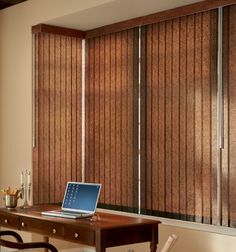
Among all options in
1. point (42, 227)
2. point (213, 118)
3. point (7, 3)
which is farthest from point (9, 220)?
point (7, 3)

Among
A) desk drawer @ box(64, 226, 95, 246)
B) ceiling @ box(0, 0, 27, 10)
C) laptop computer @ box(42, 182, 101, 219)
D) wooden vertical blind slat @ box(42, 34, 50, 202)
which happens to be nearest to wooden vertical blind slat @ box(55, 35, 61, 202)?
wooden vertical blind slat @ box(42, 34, 50, 202)

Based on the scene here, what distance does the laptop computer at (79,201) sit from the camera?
14.8 feet

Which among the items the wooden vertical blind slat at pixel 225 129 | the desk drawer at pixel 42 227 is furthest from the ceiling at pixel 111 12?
the desk drawer at pixel 42 227

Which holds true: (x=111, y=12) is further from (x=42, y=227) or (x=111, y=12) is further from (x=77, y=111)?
(x=42, y=227)

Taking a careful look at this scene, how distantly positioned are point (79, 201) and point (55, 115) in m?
1.52

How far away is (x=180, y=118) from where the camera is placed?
508cm

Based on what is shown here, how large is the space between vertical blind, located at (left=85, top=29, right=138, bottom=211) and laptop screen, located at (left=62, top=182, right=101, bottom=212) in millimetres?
921

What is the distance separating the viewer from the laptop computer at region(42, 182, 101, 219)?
178 inches

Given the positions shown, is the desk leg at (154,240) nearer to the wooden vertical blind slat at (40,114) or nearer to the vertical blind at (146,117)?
the vertical blind at (146,117)

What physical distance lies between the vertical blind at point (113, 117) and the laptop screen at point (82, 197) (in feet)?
3.02

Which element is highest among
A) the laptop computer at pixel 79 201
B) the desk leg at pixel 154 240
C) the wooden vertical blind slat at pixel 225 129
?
the wooden vertical blind slat at pixel 225 129

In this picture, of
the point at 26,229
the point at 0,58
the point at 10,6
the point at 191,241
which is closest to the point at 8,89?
the point at 0,58

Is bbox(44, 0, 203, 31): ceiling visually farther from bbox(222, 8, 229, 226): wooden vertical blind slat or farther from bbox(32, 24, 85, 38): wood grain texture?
bbox(222, 8, 229, 226): wooden vertical blind slat

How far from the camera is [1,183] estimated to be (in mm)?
6195
